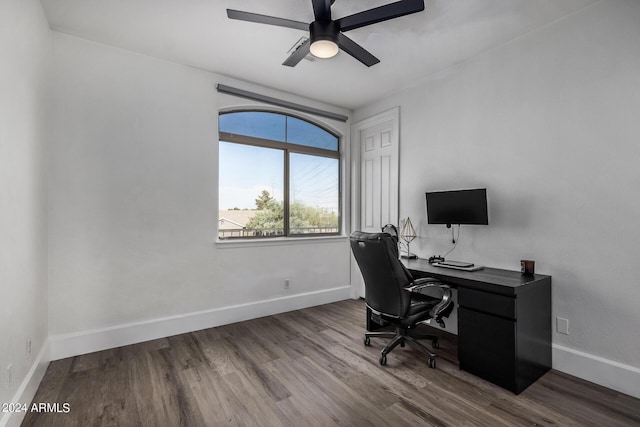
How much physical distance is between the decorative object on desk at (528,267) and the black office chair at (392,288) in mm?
691

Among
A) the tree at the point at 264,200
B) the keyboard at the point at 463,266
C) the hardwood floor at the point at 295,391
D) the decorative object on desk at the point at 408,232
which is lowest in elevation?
the hardwood floor at the point at 295,391

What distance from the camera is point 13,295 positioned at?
1747 mm

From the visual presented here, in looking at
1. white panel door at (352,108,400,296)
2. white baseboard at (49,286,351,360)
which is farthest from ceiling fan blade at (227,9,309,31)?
white baseboard at (49,286,351,360)

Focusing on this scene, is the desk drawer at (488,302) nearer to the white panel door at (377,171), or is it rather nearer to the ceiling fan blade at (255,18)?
the white panel door at (377,171)

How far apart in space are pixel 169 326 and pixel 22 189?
1.83 meters

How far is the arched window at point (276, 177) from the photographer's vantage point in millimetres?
3682

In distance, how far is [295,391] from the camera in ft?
7.11

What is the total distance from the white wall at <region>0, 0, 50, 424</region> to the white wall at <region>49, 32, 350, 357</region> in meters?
0.20

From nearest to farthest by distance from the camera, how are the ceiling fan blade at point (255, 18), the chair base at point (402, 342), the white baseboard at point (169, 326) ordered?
1. the ceiling fan blade at point (255, 18)
2. the chair base at point (402, 342)
3. the white baseboard at point (169, 326)

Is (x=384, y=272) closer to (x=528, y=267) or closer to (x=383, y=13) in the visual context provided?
(x=528, y=267)

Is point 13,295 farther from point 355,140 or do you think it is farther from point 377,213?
point 355,140

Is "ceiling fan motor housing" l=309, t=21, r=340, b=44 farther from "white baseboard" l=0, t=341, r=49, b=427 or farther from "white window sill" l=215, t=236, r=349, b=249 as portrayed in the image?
"white baseboard" l=0, t=341, r=49, b=427

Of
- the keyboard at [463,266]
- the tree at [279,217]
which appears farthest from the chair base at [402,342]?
the tree at [279,217]

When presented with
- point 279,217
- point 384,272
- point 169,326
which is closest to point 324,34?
point 384,272
